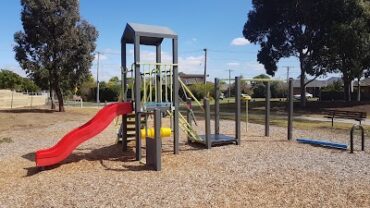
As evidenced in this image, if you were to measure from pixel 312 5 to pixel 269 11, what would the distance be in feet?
15.4

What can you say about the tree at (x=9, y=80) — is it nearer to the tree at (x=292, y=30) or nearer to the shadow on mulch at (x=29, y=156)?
the tree at (x=292, y=30)

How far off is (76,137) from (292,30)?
2982cm

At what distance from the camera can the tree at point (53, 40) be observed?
27.3 metres

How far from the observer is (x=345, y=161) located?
9992 millimetres

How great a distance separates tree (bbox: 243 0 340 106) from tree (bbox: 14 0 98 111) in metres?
16.7

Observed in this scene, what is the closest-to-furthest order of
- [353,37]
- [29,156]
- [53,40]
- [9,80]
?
[29,156] → [53,40] → [353,37] → [9,80]

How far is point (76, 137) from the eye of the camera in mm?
9945

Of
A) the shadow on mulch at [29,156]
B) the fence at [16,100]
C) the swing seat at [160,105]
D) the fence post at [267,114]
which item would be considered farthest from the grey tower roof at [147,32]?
the fence at [16,100]

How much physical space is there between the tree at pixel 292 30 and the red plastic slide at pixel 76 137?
25730 millimetres

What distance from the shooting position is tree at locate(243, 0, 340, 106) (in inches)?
1303

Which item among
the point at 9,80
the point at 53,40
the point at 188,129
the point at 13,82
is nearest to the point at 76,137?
the point at 188,129

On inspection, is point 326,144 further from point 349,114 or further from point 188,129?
point 349,114

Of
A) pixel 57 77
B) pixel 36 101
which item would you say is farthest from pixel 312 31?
pixel 36 101

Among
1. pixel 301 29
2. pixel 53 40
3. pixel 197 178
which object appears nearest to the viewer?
pixel 197 178
